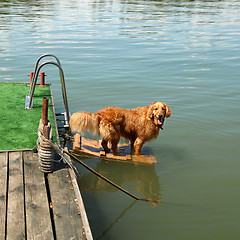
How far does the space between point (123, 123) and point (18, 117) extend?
8.87 feet


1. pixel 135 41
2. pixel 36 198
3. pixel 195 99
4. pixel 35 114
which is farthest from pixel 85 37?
pixel 36 198

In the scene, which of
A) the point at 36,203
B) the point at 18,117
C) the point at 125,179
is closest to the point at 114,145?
the point at 125,179

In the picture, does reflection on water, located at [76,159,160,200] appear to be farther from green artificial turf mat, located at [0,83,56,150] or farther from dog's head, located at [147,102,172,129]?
green artificial turf mat, located at [0,83,56,150]

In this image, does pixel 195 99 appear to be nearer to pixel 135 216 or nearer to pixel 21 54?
pixel 135 216

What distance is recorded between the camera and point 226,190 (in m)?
7.50

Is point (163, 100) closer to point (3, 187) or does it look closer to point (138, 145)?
point (138, 145)

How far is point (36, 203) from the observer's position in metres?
5.22

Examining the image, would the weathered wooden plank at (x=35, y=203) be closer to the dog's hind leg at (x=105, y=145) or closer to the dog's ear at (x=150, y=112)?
the dog's hind leg at (x=105, y=145)

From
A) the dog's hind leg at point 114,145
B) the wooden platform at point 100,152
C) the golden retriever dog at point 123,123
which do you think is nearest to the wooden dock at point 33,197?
the golden retriever dog at point 123,123

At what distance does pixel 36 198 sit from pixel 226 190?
14.1 ft

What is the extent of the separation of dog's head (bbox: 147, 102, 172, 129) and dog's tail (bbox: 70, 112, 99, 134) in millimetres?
1341

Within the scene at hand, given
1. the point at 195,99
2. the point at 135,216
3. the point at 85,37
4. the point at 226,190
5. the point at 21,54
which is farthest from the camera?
the point at 85,37

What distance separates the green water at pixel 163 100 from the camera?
6551mm

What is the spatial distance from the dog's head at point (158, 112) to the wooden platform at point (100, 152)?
3.25 ft
